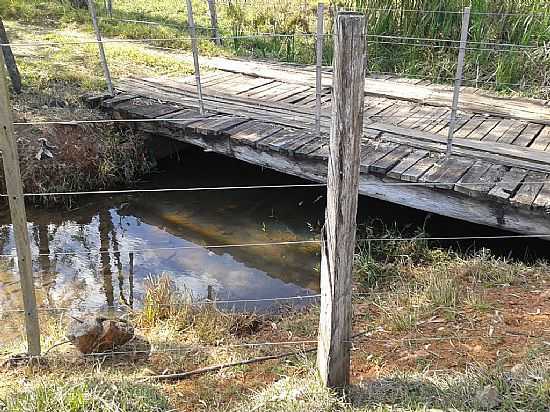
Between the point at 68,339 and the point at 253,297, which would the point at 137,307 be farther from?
the point at 68,339

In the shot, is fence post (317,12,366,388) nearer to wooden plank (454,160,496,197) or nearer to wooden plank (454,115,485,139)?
wooden plank (454,160,496,197)

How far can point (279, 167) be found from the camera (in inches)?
230

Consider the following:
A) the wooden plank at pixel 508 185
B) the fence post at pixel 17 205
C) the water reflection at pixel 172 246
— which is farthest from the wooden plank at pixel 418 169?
the fence post at pixel 17 205

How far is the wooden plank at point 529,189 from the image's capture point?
14.7 ft

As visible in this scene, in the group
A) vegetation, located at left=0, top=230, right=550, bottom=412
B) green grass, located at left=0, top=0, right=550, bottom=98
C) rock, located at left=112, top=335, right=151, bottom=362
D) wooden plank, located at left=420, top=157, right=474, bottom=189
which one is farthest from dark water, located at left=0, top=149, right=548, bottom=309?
green grass, located at left=0, top=0, right=550, bottom=98

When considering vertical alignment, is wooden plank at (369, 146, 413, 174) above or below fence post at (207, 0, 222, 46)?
below

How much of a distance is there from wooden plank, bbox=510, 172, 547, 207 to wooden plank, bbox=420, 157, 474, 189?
18.6 inches

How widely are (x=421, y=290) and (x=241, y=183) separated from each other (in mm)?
3496

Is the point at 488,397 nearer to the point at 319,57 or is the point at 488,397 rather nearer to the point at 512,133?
the point at 319,57

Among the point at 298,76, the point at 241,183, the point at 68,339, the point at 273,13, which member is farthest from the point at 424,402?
the point at 273,13

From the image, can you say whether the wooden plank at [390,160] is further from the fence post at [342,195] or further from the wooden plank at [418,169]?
the fence post at [342,195]

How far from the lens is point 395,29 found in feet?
27.4

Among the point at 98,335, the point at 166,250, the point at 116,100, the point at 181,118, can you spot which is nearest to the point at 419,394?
the point at 98,335

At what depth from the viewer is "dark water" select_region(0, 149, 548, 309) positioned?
5098 millimetres
